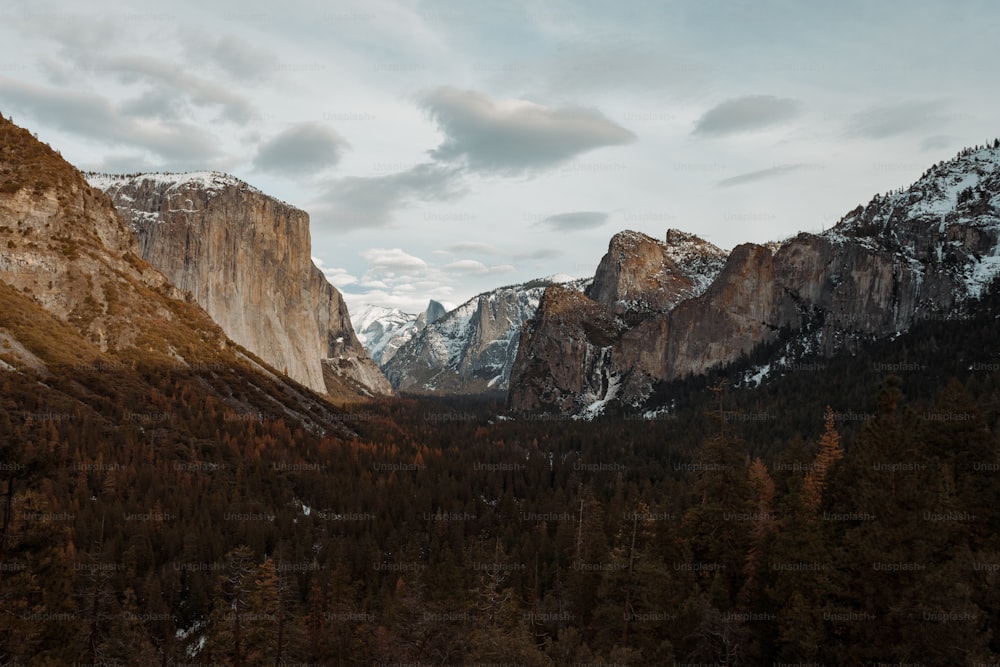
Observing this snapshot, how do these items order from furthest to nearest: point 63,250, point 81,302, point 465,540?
point 63,250 < point 81,302 < point 465,540

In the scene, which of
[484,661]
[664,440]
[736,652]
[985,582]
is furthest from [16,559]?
[664,440]

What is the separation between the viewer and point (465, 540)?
3447 inches

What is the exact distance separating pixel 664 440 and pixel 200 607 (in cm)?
12352

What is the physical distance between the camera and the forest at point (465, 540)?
87.5ft

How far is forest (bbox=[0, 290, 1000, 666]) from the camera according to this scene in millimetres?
26672

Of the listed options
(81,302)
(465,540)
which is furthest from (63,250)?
(465,540)

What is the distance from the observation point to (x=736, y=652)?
28578 mm

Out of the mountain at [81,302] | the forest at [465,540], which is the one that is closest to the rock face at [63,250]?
the mountain at [81,302]

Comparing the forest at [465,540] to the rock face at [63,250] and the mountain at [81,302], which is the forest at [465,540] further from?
the rock face at [63,250]

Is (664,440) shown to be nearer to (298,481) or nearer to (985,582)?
(298,481)

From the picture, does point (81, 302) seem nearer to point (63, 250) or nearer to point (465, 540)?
point (63, 250)

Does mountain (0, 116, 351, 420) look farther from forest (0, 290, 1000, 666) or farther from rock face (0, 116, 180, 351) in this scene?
forest (0, 290, 1000, 666)

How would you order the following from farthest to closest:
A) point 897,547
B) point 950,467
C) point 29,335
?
1. point 29,335
2. point 950,467
3. point 897,547

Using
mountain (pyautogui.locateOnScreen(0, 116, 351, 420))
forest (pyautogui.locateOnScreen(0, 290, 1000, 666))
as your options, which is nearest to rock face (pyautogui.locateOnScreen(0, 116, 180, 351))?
mountain (pyautogui.locateOnScreen(0, 116, 351, 420))
